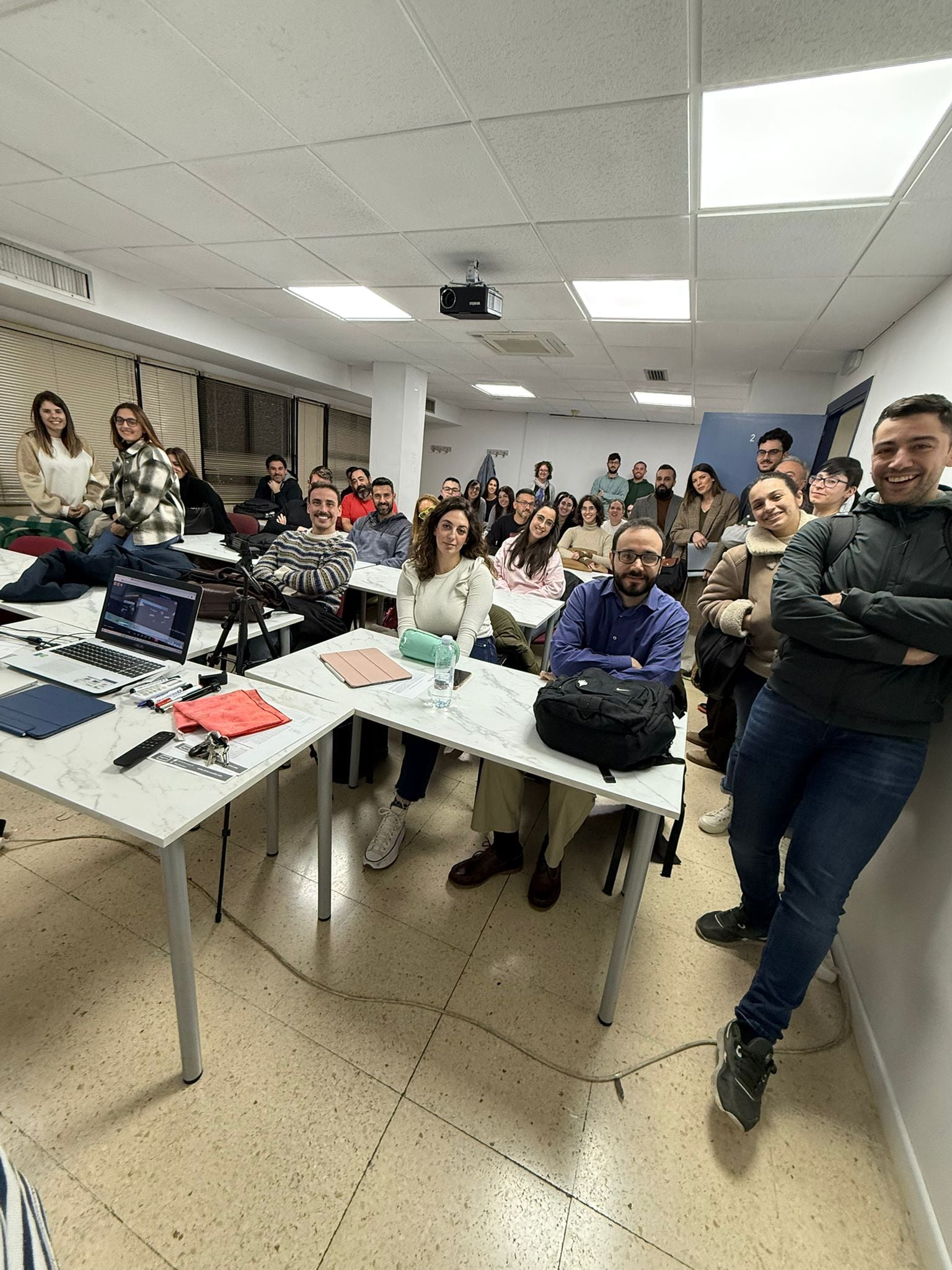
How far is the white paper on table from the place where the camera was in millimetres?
1245

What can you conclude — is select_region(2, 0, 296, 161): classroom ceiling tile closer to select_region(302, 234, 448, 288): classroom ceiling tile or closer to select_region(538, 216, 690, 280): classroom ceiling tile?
select_region(302, 234, 448, 288): classroom ceiling tile

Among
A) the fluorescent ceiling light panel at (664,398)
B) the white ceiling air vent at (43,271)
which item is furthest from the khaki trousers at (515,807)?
the fluorescent ceiling light panel at (664,398)

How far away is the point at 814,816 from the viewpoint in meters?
1.33

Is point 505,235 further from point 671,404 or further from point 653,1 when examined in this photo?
point 671,404

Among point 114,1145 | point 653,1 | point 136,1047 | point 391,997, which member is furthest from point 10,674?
point 653,1

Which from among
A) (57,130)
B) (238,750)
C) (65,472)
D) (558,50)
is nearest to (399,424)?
(65,472)

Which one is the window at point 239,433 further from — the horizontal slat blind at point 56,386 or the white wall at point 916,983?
the white wall at point 916,983

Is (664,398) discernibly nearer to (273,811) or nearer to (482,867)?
(482,867)

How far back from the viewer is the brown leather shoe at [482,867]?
1938 mm

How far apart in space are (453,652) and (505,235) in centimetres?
240

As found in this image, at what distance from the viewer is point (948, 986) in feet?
3.87

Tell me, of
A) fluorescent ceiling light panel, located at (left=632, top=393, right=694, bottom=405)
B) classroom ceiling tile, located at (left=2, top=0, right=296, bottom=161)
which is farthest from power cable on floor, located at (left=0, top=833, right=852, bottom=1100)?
fluorescent ceiling light panel, located at (left=632, top=393, right=694, bottom=405)

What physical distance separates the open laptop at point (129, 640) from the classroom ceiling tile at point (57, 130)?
6.48 ft

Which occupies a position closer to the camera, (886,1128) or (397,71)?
(886,1128)
